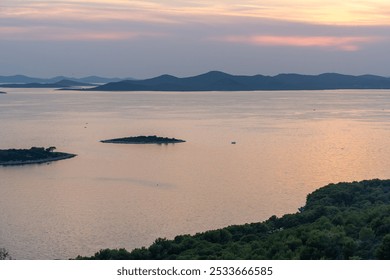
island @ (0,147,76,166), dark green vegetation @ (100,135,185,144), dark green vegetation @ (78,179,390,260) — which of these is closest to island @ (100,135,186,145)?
dark green vegetation @ (100,135,185,144)

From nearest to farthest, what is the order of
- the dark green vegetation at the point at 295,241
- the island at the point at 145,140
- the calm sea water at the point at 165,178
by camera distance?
the dark green vegetation at the point at 295,241
the calm sea water at the point at 165,178
the island at the point at 145,140

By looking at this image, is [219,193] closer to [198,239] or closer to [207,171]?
[207,171]

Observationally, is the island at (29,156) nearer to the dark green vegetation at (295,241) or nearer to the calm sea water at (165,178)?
the calm sea water at (165,178)

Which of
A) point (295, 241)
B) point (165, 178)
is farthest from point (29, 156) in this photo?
point (295, 241)

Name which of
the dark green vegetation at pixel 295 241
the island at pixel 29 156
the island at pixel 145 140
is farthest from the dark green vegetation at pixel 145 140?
the dark green vegetation at pixel 295 241

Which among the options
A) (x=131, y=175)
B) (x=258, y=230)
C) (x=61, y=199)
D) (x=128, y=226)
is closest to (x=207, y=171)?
(x=131, y=175)

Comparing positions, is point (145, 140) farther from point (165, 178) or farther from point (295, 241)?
point (295, 241)
